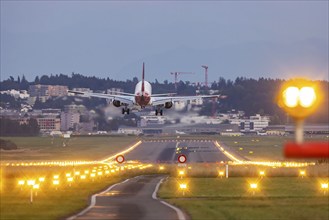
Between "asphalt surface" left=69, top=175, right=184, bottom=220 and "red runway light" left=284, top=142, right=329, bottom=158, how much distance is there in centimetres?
2655

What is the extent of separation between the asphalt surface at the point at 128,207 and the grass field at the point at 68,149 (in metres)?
73.6

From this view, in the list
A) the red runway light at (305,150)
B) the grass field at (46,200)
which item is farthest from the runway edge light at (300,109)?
the grass field at (46,200)

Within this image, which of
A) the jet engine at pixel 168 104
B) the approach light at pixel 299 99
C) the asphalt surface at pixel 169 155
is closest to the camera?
the approach light at pixel 299 99

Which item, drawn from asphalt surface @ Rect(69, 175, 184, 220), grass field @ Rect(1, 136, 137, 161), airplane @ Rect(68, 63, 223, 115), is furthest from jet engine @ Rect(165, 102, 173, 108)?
grass field @ Rect(1, 136, 137, 161)

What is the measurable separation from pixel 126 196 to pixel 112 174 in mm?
33597

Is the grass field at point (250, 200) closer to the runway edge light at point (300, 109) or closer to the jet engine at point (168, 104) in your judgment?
the jet engine at point (168, 104)

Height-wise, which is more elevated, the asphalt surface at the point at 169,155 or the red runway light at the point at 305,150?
the red runway light at the point at 305,150

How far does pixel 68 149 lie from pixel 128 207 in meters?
118

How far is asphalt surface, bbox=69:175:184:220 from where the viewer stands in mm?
35131

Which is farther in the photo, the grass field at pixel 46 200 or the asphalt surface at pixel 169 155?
the asphalt surface at pixel 169 155

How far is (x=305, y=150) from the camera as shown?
743 cm

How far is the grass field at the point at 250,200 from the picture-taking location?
35994 mm

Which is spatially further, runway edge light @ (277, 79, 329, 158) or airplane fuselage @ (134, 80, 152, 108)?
airplane fuselage @ (134, 80, 152, 108)

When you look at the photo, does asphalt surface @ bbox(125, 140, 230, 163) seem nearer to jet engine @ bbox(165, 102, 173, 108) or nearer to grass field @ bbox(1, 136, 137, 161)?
grass field @ bbox(1, 136, 137, 161)
